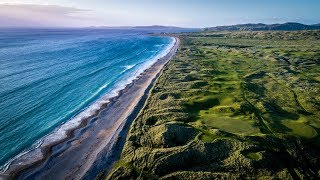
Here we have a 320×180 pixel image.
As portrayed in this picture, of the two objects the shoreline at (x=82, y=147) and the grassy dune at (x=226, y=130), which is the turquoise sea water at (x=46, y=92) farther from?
the grassy dune at (x=226, y=130)

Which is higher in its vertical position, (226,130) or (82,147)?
(226,130)

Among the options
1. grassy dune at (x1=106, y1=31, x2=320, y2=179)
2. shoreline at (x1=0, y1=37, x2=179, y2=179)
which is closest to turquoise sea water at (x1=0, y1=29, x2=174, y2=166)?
shoreline at (x1=0, y1=37, x2=179, y2=179)

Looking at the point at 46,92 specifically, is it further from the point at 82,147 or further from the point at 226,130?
the point at 226,130

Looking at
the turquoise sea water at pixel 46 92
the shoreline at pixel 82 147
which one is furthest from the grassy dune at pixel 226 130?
the turquoise sea water at pixel 46 92

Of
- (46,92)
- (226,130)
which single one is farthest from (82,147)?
(46,92)

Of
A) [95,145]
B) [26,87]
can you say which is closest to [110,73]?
[26,87]

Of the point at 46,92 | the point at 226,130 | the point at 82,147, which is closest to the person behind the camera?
the point at 226,130

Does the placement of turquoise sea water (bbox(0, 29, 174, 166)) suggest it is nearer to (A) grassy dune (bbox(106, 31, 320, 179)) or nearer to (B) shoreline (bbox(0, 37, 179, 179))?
(B) shoreline (bbox(0, 37, 179, 179))

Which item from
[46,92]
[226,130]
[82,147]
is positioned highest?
[226,130]
